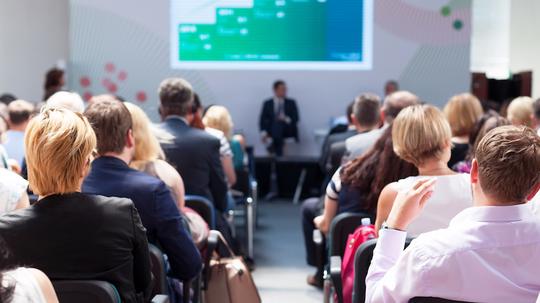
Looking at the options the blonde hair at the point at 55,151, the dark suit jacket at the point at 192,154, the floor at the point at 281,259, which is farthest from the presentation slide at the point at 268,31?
the blonde hair at the point at 55,151

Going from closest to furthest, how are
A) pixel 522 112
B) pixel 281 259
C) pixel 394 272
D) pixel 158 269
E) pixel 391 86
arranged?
1. pixel 394 272
2. pixel 158 269
3. pixel 522 112
4. pixel 281 259
5. pixel 391 86

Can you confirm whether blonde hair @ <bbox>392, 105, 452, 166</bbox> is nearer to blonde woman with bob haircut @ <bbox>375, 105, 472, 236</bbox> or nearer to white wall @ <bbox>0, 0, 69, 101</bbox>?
blonde woman with bob haircut @ <bbox>375, 105, 472, 236</bbox>

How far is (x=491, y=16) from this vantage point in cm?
1343

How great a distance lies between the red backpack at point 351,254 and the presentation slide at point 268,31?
22.6 feet

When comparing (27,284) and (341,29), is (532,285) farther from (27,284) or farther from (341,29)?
(341,29)

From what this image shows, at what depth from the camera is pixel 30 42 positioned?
10.9 metres

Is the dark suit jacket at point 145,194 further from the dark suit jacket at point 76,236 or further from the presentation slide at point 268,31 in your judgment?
the presentation slide at point 268,31

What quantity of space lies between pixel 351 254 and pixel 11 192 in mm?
1319

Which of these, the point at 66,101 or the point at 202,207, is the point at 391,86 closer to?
the point at 202,207

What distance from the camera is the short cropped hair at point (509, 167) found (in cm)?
190

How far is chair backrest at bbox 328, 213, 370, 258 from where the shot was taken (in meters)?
3.57

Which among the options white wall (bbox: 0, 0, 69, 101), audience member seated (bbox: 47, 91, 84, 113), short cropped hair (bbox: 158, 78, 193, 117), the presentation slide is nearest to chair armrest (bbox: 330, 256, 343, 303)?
audience member seated (bbox: 47, 91, 84, 113)

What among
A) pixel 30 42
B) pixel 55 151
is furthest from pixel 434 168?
pixel 30 42

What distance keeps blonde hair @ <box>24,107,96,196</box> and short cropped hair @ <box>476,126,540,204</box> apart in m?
1.13
